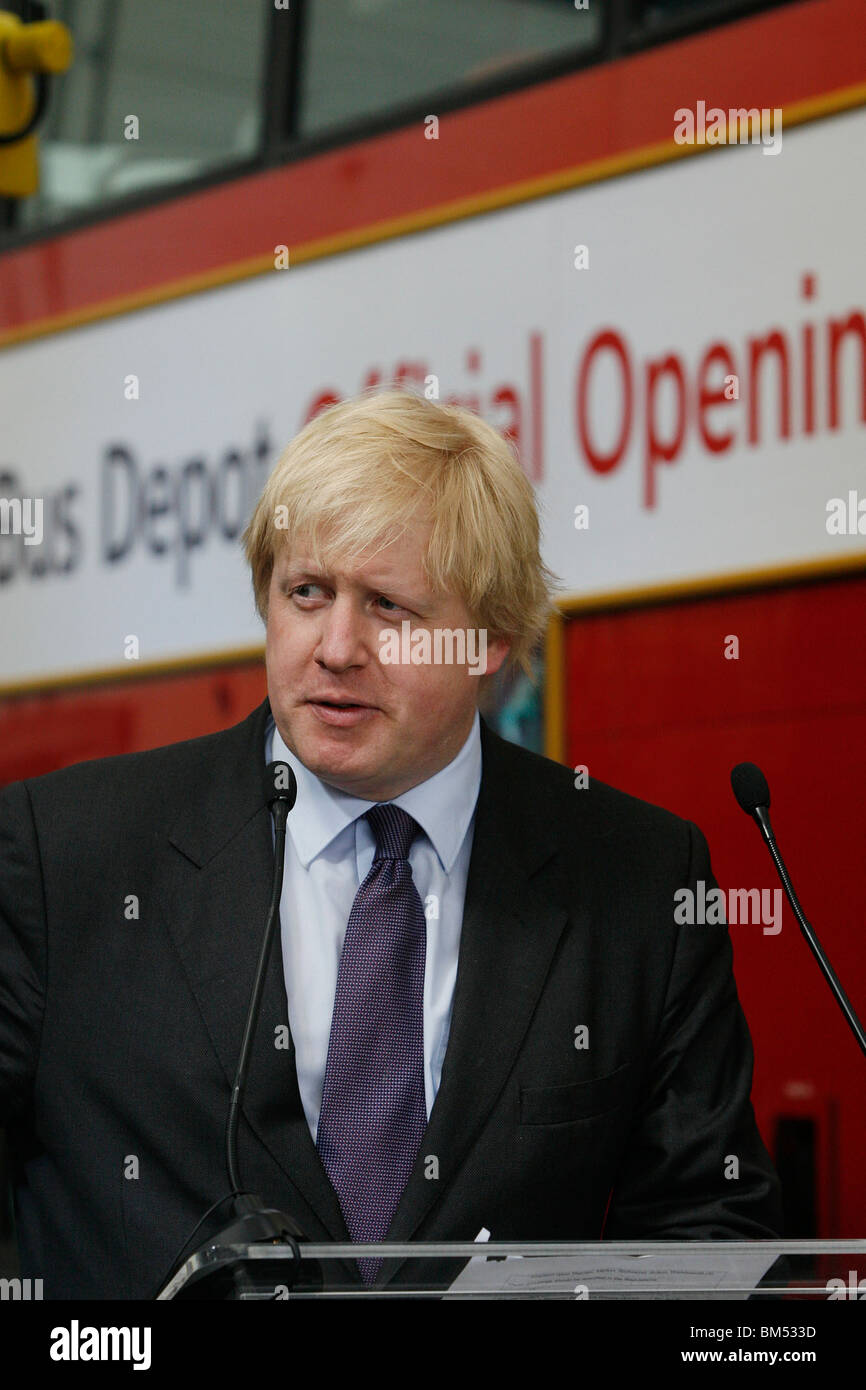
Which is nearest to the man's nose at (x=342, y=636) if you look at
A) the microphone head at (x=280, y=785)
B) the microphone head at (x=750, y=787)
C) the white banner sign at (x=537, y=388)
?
the microphone head at (x=280, y=785)

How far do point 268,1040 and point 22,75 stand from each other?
1843 millimetres

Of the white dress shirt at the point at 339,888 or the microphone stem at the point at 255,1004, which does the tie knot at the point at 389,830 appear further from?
the microphone stem at the point at 255,1004

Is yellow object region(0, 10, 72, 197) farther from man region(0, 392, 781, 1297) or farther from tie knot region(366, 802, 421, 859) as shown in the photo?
tie knot region(366, 802, 421, 859)

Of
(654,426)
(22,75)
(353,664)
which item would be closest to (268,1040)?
(353,664)

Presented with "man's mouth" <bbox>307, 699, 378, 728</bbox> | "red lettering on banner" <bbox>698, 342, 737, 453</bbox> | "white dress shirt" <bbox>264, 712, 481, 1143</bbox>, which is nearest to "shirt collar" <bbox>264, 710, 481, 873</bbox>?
"white dress shirt" <bbox>264, 712, 481, 1143</bbox>

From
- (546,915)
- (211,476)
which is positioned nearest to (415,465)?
(546,915)

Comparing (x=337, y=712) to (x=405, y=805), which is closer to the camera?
(x=337, y=712)

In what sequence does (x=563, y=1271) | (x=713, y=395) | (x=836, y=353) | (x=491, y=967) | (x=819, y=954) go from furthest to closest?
1. (x=713, y=395)
2. (x=836, y=353)
3. (x=491, y=967)
4. (x=819, y=954)
5. (x=563, y=1271)

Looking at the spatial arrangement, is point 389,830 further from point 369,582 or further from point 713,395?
point 713,395

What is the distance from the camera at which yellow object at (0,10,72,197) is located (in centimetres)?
300

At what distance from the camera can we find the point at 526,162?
356cm

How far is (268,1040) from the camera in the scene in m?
1.83

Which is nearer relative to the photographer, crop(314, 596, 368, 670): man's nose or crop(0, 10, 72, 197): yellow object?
crop(314, 596, 368, 670): man's nose
